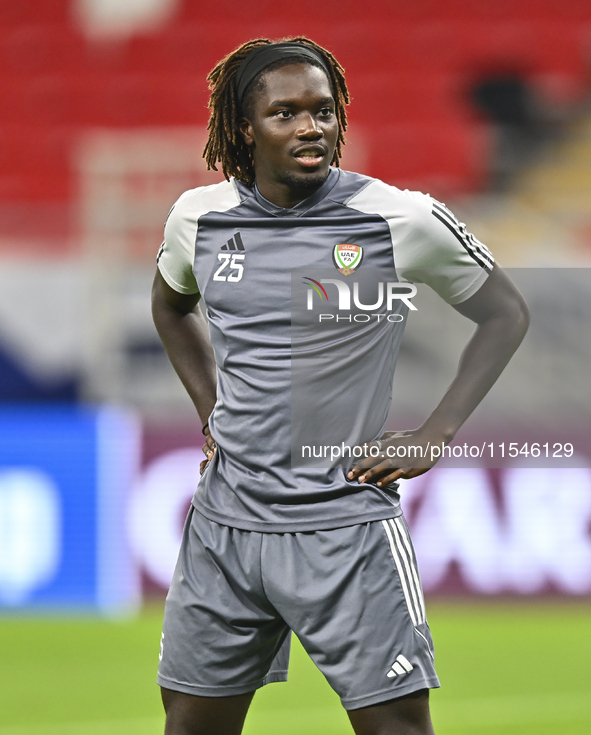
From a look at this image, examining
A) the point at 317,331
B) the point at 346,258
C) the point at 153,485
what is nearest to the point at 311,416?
the point at 317,331

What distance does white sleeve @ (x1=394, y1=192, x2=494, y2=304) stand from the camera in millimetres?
2588

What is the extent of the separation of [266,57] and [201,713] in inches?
53.9

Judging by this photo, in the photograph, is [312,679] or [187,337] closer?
[187,337]

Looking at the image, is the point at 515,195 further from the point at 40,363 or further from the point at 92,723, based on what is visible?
the point at 92,723

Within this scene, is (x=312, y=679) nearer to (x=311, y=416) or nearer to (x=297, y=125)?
(x=311, y=416)

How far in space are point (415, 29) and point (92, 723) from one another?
7555 mm

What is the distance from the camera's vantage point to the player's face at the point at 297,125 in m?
2.58

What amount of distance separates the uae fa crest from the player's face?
0.15m

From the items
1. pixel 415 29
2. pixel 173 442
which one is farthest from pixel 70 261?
pixel 415 29

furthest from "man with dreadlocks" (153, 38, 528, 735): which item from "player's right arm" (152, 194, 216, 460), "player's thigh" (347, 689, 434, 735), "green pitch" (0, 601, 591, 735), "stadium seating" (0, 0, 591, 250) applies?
"stadium seating" (0, 0, 591, 250)

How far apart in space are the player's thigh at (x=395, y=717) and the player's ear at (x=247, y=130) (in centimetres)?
121

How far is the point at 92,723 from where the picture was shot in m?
4.77

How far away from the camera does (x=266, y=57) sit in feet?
8.65

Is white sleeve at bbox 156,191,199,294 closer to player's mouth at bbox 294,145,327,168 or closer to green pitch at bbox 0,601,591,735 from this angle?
player's mouth at bbox 294,145,327,168
